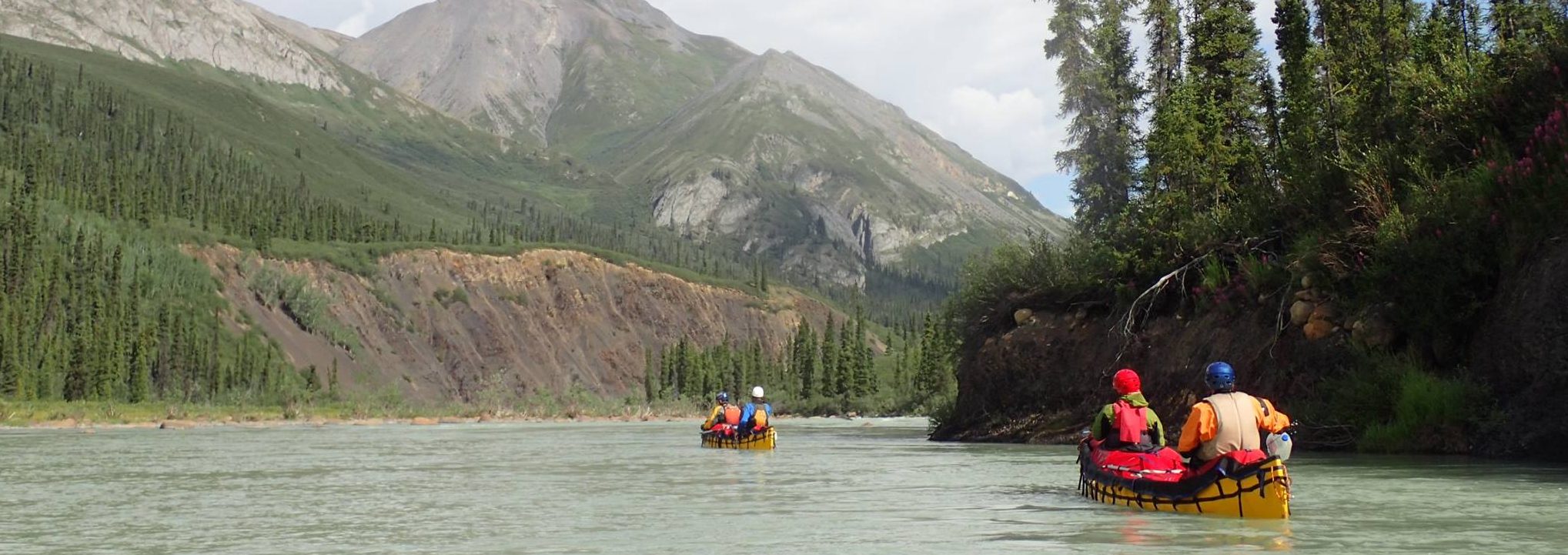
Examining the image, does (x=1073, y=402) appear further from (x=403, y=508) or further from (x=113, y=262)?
(x=113, y=262)

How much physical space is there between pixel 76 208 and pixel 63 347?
39567 mm

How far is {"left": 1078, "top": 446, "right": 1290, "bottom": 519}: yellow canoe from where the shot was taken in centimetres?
1886

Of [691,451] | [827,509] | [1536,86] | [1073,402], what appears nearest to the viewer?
[827,509]

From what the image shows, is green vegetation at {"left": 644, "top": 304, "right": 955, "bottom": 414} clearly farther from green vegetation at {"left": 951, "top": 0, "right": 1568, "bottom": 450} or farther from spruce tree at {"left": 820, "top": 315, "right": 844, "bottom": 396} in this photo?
green vegetation at {"left": 951, "top": 0, "right": 1568, "bottom": 450}

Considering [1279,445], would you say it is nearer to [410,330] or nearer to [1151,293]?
[1151,293]

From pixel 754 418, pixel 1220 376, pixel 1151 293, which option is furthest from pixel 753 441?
pixel 1220 376

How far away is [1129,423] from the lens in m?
22.4

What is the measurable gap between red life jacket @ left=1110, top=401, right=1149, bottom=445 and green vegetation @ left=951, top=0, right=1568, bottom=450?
12.3 meters

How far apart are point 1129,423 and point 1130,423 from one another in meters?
0.03

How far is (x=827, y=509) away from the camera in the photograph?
23.1 meters

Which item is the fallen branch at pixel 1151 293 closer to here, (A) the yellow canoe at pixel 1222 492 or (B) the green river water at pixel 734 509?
(B) the green river water at pixel 734 509

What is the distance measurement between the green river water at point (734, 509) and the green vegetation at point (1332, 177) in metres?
4.34

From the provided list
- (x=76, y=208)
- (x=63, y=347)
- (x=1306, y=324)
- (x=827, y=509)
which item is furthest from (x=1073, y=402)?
(x=76, y=208)

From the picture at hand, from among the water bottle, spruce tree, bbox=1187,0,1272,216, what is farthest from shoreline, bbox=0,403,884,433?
the water bottle
